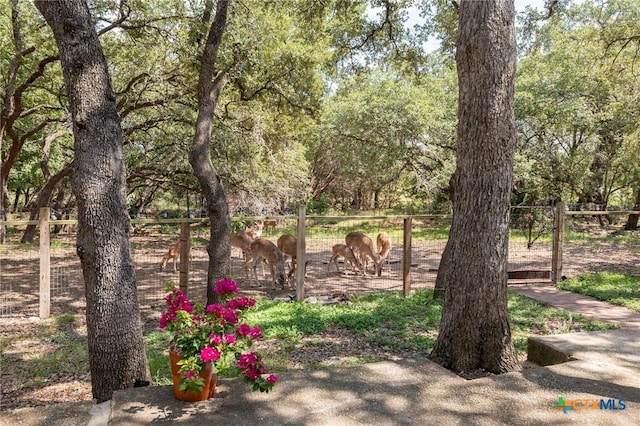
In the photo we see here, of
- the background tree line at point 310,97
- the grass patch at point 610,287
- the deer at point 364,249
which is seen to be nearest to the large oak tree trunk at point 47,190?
the background tree line at point 310,97

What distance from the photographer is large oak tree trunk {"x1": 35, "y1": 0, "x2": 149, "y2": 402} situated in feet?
11.5

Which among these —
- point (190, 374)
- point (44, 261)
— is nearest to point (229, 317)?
point (190, 374)

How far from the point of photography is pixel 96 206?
3.50 m

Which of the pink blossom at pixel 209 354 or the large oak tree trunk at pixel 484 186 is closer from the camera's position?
the pink blossom at pixel 209 354

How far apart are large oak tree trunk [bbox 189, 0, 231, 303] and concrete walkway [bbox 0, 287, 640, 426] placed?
3.78 meters

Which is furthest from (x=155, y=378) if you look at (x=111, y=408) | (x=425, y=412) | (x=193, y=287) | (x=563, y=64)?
(x=563, y=64)

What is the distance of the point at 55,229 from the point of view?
62.9 ft

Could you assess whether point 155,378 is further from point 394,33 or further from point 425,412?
point 394,33

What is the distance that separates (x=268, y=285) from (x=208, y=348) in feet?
24.9

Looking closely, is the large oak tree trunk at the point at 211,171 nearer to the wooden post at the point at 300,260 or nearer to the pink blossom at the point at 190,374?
the wooden post at the point at 300,260

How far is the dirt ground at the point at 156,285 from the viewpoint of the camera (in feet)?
16.9

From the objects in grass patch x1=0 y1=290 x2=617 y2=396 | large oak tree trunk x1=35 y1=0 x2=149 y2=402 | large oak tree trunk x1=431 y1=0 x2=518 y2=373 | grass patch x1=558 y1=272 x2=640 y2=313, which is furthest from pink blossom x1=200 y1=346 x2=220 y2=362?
grass patch x1=558 y1=272 x2=640 y2=313

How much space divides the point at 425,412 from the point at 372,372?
0.73m

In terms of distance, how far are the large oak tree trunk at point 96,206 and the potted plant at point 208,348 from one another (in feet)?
1.79
